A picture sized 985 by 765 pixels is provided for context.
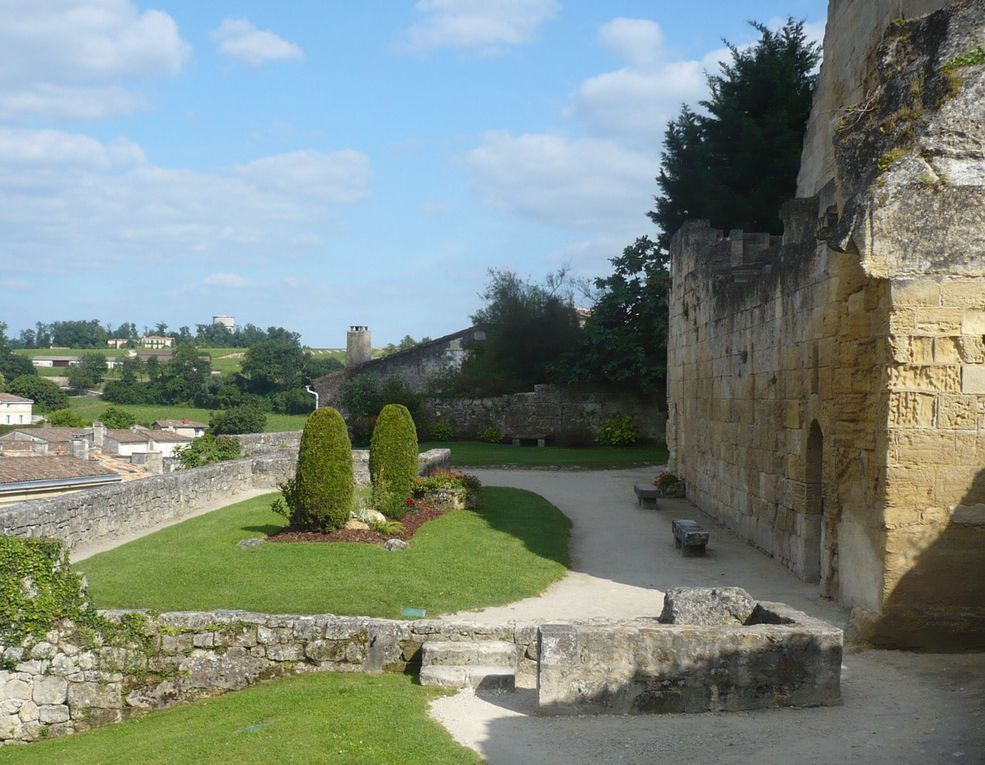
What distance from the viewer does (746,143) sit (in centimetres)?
3006

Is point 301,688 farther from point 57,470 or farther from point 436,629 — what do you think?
point 57,470

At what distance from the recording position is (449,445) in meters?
32.4

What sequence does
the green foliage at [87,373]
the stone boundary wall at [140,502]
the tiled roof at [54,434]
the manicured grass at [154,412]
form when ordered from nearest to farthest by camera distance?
the stone boundary wall at [140,502] < the tiled roof at [54,434] < the manicured grass at [154,412] < the green foliage at [87,373]

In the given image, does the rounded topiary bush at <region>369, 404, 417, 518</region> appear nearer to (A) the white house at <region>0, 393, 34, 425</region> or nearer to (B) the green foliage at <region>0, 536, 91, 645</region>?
(B) the green foliage at <region>0, 536, 91, 645</region>

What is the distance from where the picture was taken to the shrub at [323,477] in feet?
45.5

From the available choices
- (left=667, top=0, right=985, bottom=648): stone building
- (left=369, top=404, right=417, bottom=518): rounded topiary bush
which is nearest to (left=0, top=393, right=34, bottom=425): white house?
(left=369, top=404, right=417, bottom=518): rounded topiary bush

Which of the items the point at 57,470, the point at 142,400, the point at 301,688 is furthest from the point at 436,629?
the point at 142,400

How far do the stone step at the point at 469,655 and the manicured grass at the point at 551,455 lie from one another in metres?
18.7

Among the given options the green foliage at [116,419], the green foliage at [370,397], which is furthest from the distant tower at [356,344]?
the green foliage at [116,419]

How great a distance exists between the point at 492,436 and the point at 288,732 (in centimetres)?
2647

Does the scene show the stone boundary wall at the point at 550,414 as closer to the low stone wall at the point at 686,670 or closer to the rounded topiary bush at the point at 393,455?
the rounded topiary bush at the point at 393,455

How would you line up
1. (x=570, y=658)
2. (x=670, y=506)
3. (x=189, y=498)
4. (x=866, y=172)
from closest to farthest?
(x=570, y=658)
(x=866, y=172)
(x=189, y=498)
(x=670, y=506)

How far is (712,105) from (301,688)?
2761 cm

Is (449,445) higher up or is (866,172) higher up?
(866,172)
